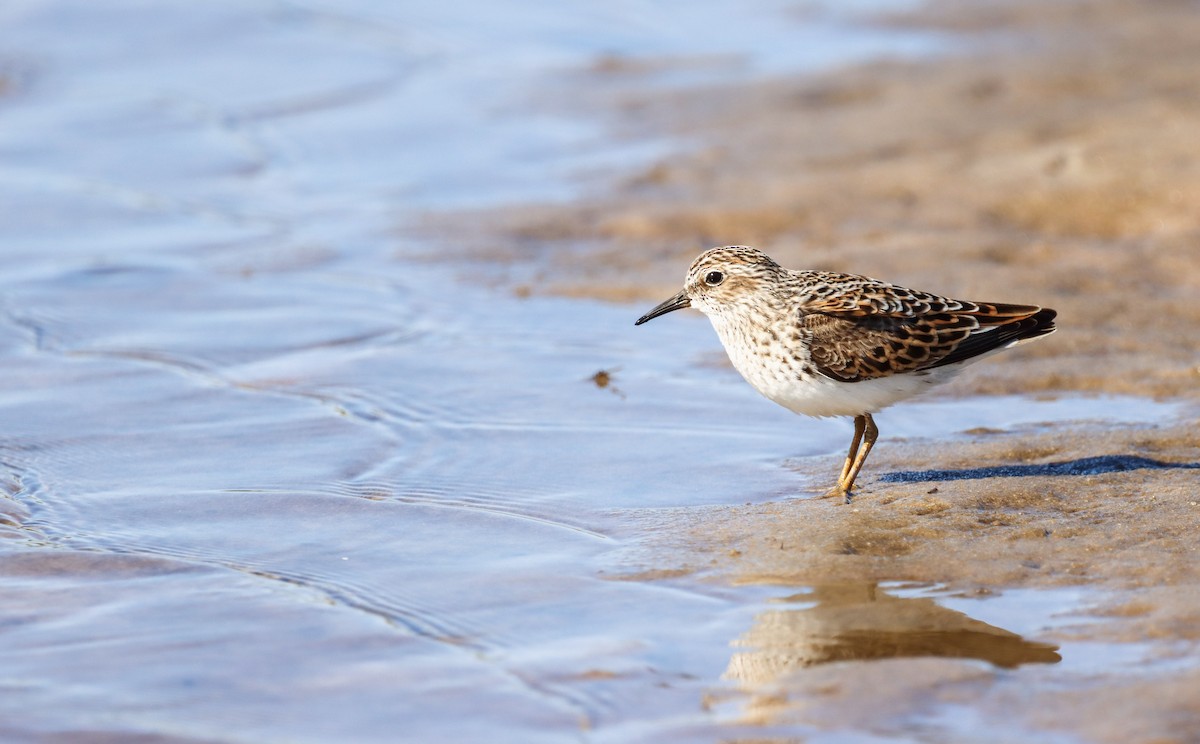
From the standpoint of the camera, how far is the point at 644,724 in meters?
5.27

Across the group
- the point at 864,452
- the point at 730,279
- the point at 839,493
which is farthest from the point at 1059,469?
the point at 730,279

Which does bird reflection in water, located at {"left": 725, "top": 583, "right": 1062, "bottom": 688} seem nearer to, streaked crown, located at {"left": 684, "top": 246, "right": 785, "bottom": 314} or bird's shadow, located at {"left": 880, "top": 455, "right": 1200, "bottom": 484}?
bird's shadow, located at {"left": 880, "top": 455, "right": 1200, "bottom": 484}

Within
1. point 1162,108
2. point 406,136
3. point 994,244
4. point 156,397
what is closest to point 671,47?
point 406,136

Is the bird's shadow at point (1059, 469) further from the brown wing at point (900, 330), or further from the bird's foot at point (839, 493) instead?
the brown wing at point (900, 330)

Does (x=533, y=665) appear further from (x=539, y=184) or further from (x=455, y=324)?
(x=539, y=184)

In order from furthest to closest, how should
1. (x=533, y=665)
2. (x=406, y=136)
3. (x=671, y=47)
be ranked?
(x=671, y=47)
(x=406, y=136)
(x=533, y=665)

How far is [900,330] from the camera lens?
7.71 m

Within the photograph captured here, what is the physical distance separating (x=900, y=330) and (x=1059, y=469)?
1067 mm

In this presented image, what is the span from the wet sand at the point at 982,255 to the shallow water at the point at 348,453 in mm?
302

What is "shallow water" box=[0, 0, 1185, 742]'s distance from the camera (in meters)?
5.63

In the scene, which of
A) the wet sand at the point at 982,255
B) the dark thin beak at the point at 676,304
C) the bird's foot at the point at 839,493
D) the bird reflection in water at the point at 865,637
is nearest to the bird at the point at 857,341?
the bird's foot at the point at 839,493

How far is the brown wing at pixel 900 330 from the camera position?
300 inches

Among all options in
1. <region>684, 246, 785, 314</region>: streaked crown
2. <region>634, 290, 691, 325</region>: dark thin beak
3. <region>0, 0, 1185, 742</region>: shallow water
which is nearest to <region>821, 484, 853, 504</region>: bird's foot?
<region>0, 0, 1185, 742</region>: shallow water

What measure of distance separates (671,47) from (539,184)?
557 centimetres
